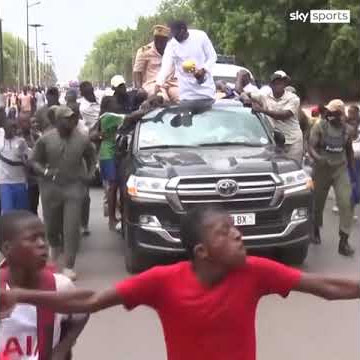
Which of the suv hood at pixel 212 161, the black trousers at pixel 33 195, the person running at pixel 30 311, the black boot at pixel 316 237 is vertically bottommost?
the black boot at pixel 316 237

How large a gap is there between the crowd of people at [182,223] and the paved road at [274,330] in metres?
0.95

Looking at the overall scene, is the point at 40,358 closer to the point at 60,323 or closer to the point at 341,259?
the point at 60,323

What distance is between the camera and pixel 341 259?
9242 mm

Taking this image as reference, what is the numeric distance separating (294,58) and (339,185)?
128 ft

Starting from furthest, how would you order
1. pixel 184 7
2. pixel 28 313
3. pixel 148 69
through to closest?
pixel 184 7 < pixel 148 69 < pixel 28 313

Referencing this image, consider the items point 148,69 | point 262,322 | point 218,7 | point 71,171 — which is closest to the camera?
point 262,322

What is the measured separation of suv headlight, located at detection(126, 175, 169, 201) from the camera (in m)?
8.20

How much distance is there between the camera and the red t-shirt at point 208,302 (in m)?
2.87

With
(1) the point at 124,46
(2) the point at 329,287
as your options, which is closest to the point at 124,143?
(2) the point at 329,287

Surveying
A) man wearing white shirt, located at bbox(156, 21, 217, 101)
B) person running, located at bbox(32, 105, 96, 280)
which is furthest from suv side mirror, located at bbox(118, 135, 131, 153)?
person running, located at bbox(32, 105, 96, 280)

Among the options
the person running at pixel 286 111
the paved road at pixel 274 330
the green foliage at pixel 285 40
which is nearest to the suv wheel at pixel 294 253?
the paved road at pixel 274 330

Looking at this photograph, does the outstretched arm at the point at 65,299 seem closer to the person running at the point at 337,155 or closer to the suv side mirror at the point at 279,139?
the suv side mirror at the point at 279,139

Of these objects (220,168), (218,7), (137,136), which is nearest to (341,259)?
(220,168)

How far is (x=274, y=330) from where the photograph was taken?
666 centimetres
